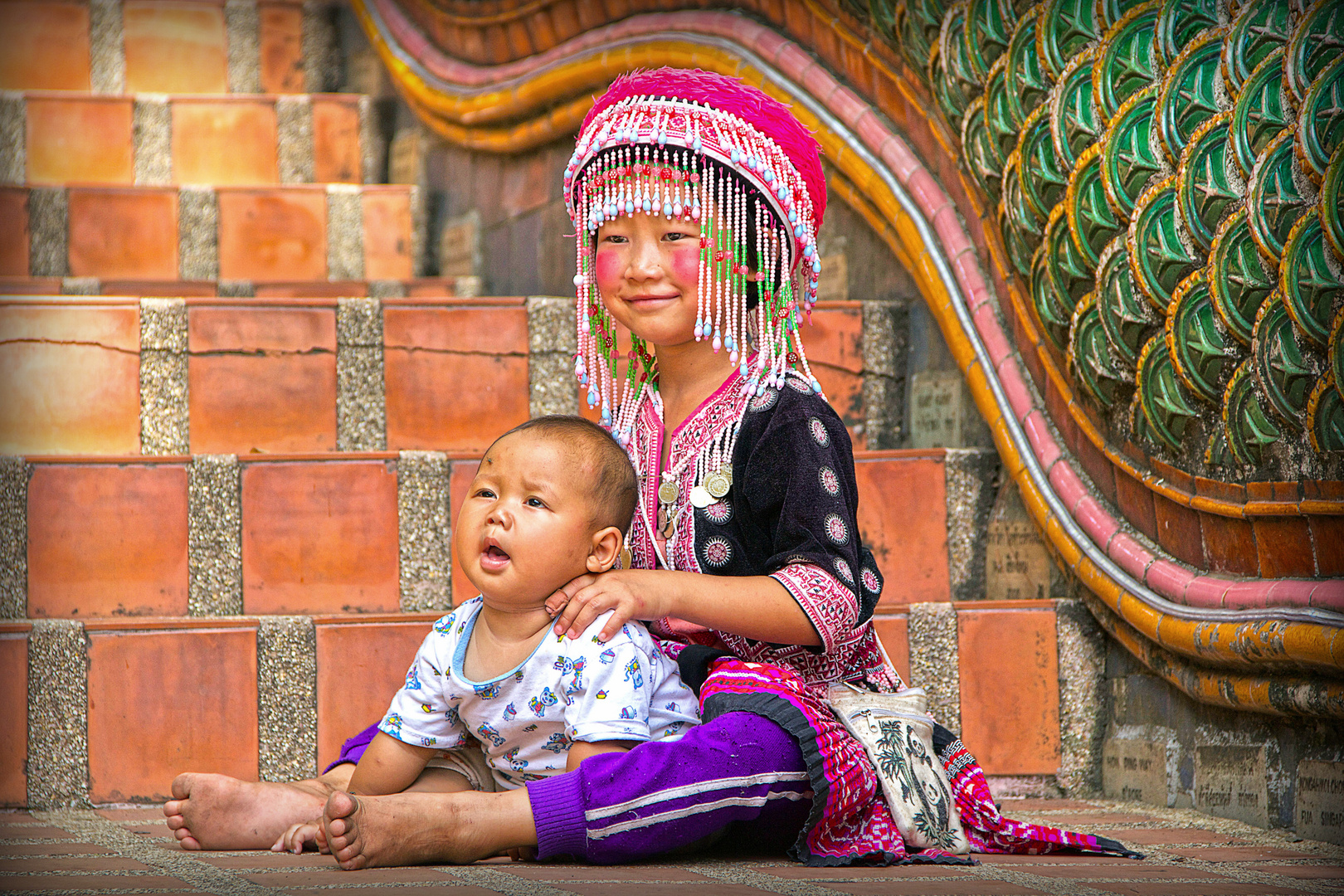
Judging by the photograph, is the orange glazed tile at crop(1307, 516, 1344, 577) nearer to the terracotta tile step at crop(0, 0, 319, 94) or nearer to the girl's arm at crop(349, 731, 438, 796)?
the girl's arm at crop(349, 731, 438, 796)

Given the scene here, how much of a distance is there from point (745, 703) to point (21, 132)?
3.71 m

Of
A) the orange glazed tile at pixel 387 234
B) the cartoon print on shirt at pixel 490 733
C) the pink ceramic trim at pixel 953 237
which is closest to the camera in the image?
the cartoon print on shirt at pixel 490 733

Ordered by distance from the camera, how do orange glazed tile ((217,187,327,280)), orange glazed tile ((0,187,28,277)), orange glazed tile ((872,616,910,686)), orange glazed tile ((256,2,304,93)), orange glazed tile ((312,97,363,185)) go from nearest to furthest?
1. orange glazed tile ((872,616,910,686))
2. orange glazed tile ((0,187,28,277))
3. orange glazed tile ((217,187,327,280))
4. orange glazed tile ((312,97,363,185))
5. orange glazed tile ((256,2,304,93))

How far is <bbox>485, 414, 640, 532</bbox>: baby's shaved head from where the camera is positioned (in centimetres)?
188

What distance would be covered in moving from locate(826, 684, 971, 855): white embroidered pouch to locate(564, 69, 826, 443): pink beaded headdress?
462mm

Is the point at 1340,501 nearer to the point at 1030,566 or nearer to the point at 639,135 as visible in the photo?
the point at 1030,566

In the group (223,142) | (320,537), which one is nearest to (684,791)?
(320,537)

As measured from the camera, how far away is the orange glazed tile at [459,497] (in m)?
2.72

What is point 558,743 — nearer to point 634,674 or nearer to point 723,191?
point 634,674

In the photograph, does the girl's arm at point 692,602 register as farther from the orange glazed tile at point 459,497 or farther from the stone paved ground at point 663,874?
the orange glazed tile at point 459,497

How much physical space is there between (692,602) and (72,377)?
1759 millimetres

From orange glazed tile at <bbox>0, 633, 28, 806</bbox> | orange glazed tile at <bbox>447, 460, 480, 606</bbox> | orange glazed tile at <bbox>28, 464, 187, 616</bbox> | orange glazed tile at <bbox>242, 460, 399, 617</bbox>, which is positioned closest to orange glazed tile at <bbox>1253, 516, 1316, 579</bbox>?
orange glazed tile at <bbox>447, 460, 480, 606</bbox>

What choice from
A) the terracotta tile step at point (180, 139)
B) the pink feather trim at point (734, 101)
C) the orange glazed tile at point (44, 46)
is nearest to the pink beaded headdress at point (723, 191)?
the pink feather trim at point (734, 101)

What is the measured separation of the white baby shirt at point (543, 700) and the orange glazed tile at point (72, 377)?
4.42 feet
